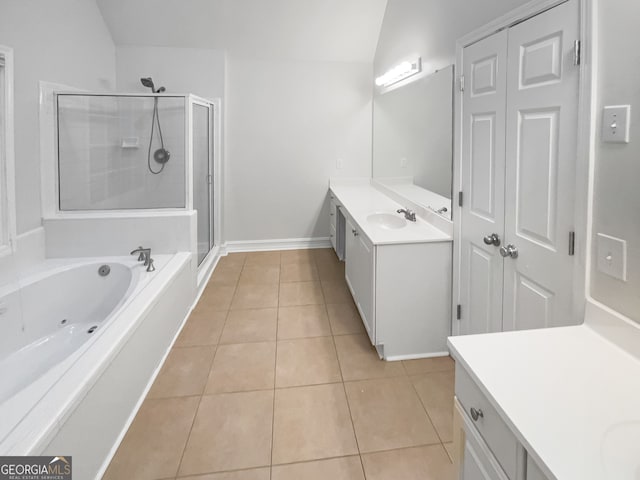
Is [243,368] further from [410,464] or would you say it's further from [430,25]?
[430,25]

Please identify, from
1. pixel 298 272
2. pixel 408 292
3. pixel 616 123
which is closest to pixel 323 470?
pixel 408 292

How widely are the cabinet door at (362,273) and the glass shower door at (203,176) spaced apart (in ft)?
4.85

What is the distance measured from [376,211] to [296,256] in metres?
1.68

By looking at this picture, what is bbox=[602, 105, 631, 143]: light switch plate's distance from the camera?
110cm

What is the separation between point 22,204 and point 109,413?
5.70 ft

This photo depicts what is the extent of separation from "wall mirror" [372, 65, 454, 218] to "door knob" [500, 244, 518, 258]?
69cm

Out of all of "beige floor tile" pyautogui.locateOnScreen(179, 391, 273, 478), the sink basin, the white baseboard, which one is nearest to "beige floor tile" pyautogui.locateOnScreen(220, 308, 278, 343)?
"beige floor tile" pyautogui.locateOnScreen(179, 391, 273, 478)

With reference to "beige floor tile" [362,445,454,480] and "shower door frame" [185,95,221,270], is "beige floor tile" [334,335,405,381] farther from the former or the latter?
"shower door frame" [185,95,221,270]

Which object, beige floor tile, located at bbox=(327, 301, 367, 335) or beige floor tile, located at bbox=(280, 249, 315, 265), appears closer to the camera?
beige floor tile, located at bbox=(327, 301, 367, 335)

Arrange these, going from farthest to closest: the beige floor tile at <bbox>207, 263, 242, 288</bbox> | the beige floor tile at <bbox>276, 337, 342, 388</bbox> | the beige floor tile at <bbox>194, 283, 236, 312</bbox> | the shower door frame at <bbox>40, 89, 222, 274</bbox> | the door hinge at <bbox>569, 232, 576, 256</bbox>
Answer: the beige floor tile at <bbox>207, 263, 242, 288</bbox>
the beige floor tile at <bbox>194, 283, 236, 312</bbox>
the shower door frame at <bbox>40, 89, 222, 274</bbox>
the beige floor tile at <bbox>276, 337, 342, 388</bbox>
the door hinge at <bbox>569, 232, 576, 256</bbox>

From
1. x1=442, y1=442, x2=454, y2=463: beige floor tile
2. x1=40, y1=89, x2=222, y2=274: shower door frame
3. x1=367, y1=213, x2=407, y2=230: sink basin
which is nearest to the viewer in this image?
x1=442, y1=442, x2=454, y2=463: beige floor tile

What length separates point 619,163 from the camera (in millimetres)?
1143

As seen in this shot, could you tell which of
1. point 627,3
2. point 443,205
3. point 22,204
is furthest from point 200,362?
point 627,3

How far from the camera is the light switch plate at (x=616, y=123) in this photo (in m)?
1.10
